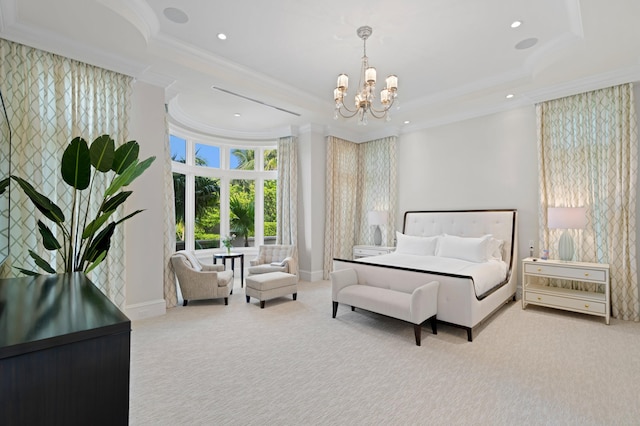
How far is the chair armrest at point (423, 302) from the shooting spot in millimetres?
3057

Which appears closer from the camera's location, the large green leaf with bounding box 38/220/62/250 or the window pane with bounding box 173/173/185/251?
the large green leaf with bounding box 38/220/62/250

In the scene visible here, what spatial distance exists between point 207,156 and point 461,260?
541 centimetres

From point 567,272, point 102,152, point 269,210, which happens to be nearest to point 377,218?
point 269,210

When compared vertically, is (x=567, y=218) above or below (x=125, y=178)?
below

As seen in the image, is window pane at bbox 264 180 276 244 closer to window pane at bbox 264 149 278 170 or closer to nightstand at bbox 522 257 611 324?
window pane at bbox 264 149 278 170

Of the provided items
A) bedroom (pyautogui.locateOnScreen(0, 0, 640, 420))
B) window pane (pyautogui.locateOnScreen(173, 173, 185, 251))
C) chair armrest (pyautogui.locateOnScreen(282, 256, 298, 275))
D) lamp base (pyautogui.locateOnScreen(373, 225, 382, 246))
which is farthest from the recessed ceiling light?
lamp base (pyautogui.locateOnScreen(373, 225, 382, 246))

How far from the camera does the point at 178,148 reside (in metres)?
6.05

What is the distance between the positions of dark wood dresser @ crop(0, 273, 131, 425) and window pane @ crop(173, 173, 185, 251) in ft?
17.4

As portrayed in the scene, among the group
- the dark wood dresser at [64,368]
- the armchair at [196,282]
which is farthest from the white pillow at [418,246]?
the dark wood dresser at [64,368]

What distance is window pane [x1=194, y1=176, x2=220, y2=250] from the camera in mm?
6297

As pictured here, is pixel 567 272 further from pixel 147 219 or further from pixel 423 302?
pixel 147 219

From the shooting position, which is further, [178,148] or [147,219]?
[178,148]

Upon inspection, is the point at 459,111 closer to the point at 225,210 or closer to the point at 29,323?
the point at 225,210

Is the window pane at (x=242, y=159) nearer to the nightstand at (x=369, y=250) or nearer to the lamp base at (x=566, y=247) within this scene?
the nightstand at (x=369, y=250)
